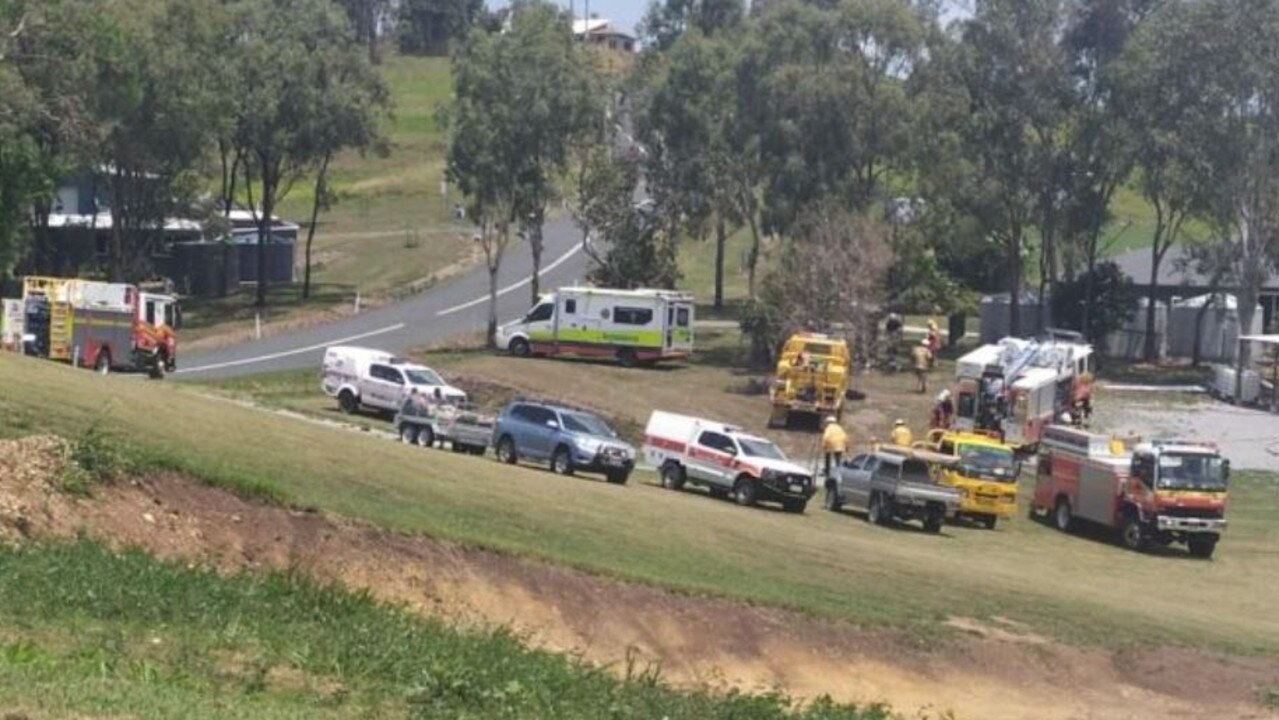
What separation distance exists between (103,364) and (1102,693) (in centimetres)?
4184

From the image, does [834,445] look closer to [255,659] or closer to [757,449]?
[757,449]

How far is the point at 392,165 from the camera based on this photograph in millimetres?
135125

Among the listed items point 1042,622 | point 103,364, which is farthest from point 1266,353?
point 1042,622

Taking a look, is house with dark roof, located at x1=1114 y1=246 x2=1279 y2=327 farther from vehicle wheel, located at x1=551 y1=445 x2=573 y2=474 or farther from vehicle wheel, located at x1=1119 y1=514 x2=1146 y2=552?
vehicle wheel, located at x1=551 y1=445 x2=573 y2=474

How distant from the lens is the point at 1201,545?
46594 millimetres

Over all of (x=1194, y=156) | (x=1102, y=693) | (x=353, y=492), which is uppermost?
(x=1194, y=156)

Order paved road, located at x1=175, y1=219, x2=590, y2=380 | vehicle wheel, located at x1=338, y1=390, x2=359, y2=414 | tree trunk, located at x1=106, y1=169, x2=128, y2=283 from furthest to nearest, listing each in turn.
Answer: tree trunk, located at x1=106, y1=169, x2=128, y2=283
paved road, located at x1=175, y1=219, x2=590, y2=380
vehicle wheel, located at x1=338, y1=390, x2=359, y2=414

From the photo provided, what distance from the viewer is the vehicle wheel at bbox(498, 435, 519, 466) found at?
4631 cm

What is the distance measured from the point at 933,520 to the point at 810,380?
16774 millimetres

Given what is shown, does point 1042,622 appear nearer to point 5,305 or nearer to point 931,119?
point 5,305

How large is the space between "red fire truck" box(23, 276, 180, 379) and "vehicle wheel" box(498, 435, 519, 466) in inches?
778

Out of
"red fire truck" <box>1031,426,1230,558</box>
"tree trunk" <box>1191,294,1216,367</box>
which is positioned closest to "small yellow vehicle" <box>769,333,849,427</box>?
"red fire truck" <box>1031,426,1230,558</box>

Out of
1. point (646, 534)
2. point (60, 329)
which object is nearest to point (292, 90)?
point (60, 329)

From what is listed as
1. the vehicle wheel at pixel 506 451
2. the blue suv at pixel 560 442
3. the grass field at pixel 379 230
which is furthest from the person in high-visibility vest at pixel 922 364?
the vehicle wheel at pixel 506 451
